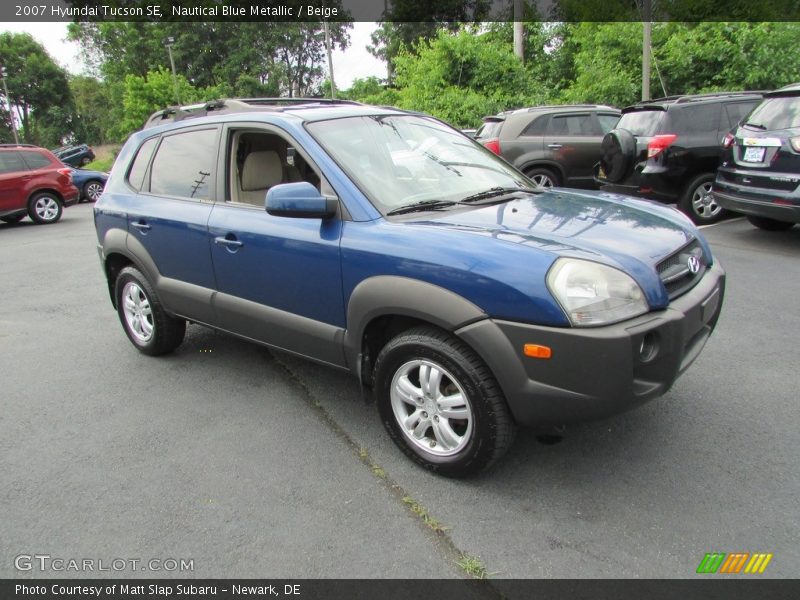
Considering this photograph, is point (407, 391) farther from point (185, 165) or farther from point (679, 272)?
point (185, 165)

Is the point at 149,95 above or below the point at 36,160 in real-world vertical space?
above

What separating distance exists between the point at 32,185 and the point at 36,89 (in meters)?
54.5

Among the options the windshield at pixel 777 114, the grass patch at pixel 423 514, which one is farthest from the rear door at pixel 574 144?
the grass patch at pixel 423 514

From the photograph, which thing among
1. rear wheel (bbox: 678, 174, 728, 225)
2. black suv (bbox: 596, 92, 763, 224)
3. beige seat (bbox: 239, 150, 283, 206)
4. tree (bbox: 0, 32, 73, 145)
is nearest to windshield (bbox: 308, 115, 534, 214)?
beige seat (bbox: 239, 150, 283, 206)

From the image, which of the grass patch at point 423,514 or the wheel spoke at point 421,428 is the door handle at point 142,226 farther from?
the grass patch at point 423,514

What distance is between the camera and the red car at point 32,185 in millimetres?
12203

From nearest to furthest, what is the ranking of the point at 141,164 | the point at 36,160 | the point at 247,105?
the point at 247,105
the point at 141,164
the point at 36,160

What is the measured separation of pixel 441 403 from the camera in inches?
106

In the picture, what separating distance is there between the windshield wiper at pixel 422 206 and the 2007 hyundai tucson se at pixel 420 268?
11 millimetres

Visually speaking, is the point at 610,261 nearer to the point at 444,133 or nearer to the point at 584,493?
the point at 584,493

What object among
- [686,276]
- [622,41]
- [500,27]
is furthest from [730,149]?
[500,27]

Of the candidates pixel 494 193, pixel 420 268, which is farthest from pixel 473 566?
pixel 494 193

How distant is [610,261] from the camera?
241cm

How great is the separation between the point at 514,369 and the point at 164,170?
2.97 metres
